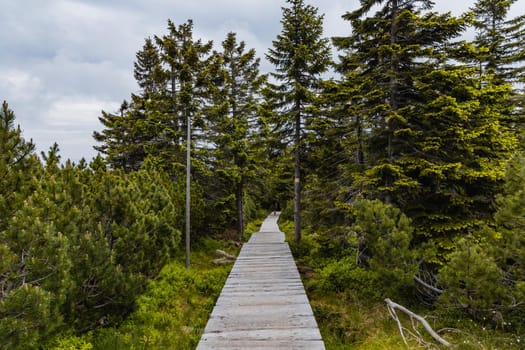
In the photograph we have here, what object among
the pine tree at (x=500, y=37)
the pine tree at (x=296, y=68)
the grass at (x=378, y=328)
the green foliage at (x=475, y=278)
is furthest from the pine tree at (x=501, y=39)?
the grass at (x=378, y=328)

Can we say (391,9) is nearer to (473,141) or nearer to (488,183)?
(473,141)

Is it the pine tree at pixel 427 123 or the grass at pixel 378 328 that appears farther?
the pine tree at pixel 427 123

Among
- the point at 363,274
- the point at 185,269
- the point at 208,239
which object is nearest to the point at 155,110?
the point at 208,239

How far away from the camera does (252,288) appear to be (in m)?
5.83

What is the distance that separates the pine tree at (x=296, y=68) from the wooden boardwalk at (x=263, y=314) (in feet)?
15.0

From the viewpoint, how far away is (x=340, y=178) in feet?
29.0

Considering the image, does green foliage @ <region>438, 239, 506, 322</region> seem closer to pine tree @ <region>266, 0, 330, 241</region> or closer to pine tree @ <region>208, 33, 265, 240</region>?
pine tree @ <region>266, 0, 330, 241</region>

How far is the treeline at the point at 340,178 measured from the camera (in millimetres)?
3615

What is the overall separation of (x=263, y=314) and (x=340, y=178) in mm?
5556

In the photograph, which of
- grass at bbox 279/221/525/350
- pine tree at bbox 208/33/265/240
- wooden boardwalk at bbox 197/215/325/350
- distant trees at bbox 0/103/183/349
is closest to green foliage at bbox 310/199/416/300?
grass at bbox 279/221/525/350

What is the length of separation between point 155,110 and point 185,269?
8250 mm

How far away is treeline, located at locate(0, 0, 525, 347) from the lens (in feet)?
11.9

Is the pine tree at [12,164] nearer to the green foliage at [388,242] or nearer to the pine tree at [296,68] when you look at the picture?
the green foliage at [388,242]

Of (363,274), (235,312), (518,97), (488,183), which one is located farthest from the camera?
(518,97)
